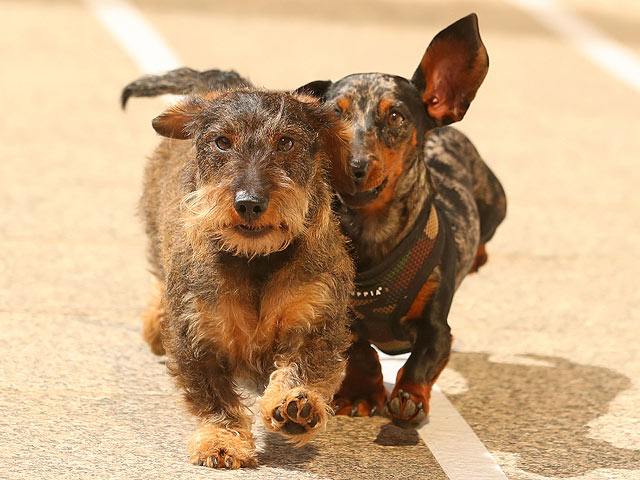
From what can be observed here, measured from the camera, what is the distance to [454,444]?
5.70 m

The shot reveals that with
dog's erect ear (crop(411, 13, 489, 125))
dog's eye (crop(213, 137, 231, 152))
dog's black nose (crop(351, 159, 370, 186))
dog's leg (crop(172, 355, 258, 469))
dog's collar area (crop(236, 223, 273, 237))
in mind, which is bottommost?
dog's leg (crop(172, 355, 258, 469))

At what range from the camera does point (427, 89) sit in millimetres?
6121

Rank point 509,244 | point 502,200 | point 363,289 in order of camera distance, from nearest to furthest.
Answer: point 363,289 → point 502,200 → point 509,244

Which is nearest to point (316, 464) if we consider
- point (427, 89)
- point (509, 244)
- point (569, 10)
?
point (427, 89)

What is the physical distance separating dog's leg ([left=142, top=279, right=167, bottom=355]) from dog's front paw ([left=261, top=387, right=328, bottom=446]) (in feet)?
5.48

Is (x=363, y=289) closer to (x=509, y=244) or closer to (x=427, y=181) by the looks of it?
(x=427, y=181)

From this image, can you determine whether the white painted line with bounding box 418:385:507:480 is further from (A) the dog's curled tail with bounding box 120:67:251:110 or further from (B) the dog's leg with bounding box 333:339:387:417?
(A) the dog's curled tail with bounding box 120:67:251:110

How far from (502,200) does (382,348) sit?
131 cm

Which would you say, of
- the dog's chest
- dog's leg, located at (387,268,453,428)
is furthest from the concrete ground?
the dog's chest

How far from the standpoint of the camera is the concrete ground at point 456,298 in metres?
5.57

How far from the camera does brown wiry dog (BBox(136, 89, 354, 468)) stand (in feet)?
16.3

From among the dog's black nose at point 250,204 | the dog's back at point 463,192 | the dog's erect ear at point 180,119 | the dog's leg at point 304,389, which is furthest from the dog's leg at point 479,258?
the dog's black nose at point 250,204

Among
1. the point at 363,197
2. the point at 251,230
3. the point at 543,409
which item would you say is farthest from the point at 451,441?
the point at 251,230

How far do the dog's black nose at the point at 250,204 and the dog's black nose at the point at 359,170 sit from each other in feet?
2.27
